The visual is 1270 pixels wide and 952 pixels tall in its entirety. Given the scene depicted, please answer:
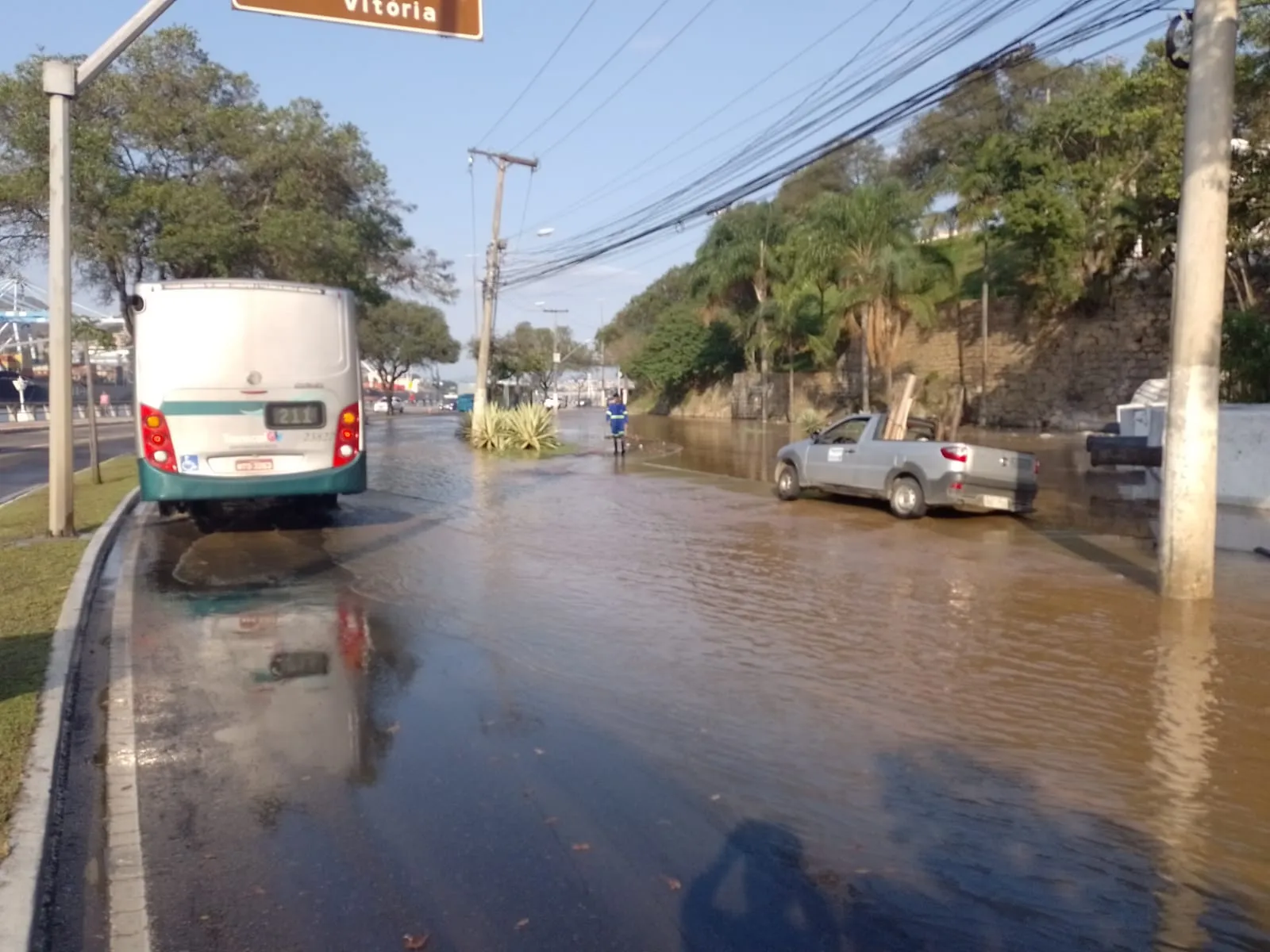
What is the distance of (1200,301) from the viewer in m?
9.78

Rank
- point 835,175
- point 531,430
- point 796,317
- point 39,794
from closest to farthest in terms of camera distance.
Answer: point 39,794 → point 531,430 → point 796,317 → point 835,175

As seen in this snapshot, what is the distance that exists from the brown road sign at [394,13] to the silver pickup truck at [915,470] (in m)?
7.92

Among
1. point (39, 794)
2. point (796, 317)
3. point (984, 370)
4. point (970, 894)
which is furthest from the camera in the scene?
point (796, 317)

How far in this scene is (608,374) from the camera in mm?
119188

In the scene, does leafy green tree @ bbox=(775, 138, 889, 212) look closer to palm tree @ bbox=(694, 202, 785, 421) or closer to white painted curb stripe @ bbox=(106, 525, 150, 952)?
palm tree @ bbox=(694, 202, 785, 421)

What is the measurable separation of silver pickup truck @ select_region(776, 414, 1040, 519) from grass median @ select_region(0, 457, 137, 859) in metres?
9.86

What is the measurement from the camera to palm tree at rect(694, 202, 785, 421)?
48375mm

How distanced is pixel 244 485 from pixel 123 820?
8.57 meters

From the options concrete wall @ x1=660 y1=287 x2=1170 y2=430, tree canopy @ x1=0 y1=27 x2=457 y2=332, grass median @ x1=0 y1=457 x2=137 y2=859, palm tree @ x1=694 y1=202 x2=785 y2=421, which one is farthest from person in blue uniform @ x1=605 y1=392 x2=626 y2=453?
palm tree @ x1=694 y1=202 x2=785 y2=421

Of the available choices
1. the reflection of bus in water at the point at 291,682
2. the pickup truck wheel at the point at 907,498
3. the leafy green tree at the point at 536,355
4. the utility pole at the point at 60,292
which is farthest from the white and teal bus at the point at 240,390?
the leafy green tree at the point at 536,355

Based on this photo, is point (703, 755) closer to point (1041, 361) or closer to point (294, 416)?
point (294, 416)

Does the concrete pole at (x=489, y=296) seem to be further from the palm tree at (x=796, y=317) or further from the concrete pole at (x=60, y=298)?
the concrete pole at (x=60, y=298)

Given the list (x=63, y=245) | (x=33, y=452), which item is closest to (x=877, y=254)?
(x=33, y=452)

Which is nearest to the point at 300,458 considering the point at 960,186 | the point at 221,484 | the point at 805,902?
the point at 221,484
